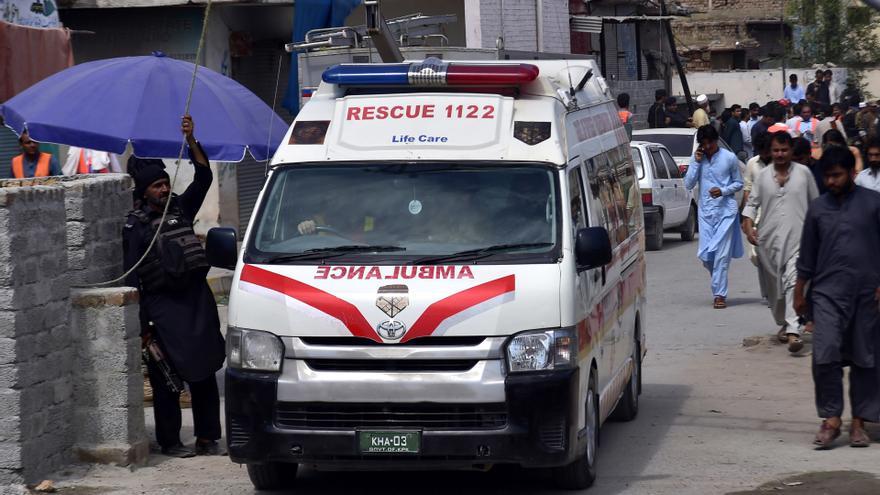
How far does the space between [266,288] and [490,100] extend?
1.69m

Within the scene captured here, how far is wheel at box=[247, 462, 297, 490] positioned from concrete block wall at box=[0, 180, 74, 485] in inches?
48.3

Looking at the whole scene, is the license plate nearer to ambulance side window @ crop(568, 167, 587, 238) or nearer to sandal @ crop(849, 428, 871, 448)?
ambulance side window @ crop(568, 167, 587, 238)

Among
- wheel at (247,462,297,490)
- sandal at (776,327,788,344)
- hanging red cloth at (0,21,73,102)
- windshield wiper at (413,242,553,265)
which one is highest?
hanging red cloth at (0,21,73,102)

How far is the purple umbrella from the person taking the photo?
10.0 meters

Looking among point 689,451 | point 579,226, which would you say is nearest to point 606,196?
point 579,226

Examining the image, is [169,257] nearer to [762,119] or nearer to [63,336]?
[63,336]

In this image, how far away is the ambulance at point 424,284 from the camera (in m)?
6.92

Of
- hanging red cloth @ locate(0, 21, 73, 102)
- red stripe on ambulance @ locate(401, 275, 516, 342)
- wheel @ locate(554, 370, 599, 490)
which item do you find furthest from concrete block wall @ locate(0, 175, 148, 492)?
hanging red cloth @ locate(0, 21, 73, 102)

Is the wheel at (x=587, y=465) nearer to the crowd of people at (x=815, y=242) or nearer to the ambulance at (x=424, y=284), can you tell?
the ambulance at (x=424, y=284)

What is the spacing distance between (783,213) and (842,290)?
Answer: 3.66 m

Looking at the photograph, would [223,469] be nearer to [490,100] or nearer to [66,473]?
[66,473]

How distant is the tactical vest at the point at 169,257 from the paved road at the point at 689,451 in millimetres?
1113

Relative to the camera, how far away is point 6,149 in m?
17.6

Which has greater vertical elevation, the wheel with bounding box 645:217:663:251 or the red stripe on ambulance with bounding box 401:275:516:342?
the red stripe on ambulance with bounding box 401:275:516:342
